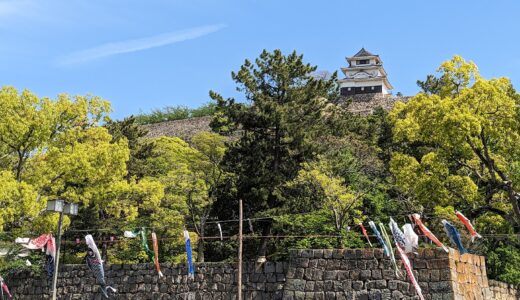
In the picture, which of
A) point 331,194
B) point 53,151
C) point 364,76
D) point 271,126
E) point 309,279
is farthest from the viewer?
point 364,76

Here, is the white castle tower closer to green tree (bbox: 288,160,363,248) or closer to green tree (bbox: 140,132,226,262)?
green tree (bbox: 140,132,226,262)

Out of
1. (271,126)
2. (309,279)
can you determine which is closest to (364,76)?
(271,126)

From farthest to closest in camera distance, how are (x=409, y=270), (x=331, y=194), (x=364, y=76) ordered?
(x=364, y=76)
(x=331, y=194)
(x=409, y=270)

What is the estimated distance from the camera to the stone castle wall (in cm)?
1350

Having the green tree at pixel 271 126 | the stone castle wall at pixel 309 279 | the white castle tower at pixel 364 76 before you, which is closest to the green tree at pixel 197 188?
the green tree at pixel 271 126

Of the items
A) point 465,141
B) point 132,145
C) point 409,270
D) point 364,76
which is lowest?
point 409,270

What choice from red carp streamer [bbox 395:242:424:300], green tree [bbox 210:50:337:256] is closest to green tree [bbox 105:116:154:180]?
green tree [bbox 210:50:337:256]

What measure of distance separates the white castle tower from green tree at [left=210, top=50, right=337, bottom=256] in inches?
1420

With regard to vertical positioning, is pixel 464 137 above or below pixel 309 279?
above

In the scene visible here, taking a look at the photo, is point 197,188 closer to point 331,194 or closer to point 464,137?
point 331,194

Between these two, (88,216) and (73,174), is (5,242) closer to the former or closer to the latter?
(73,174)

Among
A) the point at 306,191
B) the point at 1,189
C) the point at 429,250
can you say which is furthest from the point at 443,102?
the point at 1,189

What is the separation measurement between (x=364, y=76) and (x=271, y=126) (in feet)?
129

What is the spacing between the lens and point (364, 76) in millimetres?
61438
